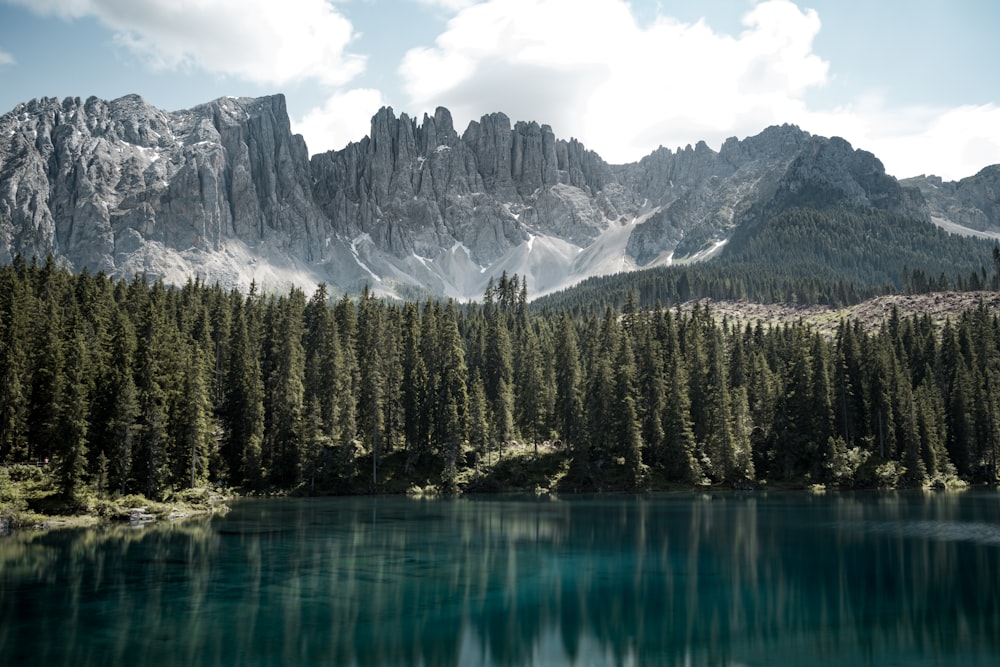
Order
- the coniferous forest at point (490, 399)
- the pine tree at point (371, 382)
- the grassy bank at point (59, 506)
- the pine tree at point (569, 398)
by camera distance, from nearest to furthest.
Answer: the grassy bank at point (59, 506)
the coniferous forest at point (490, 399)
the pine tree at point (371, 382)
the pine tree at point (569, 398)

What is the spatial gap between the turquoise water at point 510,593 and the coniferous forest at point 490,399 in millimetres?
30092

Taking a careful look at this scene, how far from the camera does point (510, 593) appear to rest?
121 ft

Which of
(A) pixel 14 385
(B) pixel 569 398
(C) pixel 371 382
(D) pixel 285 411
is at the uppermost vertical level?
(C) pixel 371 382

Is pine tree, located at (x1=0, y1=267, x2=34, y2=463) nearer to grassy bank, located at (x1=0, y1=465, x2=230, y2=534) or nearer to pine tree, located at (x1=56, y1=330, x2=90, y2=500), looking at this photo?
pine tree, located at (x1=56, y1=330, x2=90, y2=500)

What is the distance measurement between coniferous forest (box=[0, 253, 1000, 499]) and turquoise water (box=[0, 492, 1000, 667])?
30.1 metres

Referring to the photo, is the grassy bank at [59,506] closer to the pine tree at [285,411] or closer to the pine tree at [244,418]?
the pine tree at [244,418]

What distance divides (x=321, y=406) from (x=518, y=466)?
87.7ft

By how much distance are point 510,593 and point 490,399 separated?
244 feet

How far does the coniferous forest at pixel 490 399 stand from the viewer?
90.7 m

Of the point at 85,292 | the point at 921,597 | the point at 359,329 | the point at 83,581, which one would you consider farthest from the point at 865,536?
the point at 85,292

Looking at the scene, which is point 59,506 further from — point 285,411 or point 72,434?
point 285,411

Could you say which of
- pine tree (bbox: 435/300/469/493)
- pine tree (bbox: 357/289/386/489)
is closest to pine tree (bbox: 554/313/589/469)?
pine tree (bbox: 435/300/469/493)

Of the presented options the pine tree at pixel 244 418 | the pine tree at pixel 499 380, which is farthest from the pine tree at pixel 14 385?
the pine tree at pixel 499 380

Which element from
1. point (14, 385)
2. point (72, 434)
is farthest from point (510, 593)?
point (14, 385)
